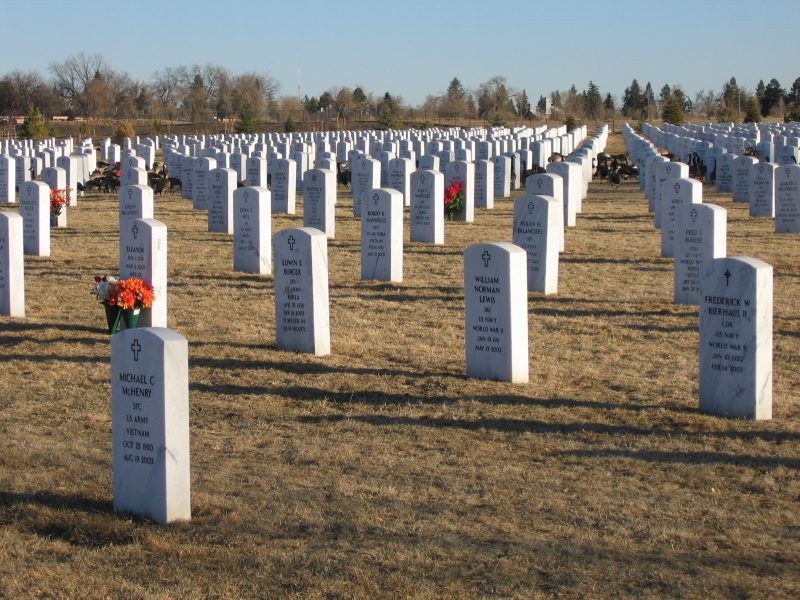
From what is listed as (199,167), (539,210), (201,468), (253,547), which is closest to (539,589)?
(253,547)

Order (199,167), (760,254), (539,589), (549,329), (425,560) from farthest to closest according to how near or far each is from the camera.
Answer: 1. (199,167)
2. (760,254)
3. (549,329)
4. (425,560)
5. (539,589)

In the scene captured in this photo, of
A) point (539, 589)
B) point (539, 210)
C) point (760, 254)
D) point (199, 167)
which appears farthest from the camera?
point (199, 167)

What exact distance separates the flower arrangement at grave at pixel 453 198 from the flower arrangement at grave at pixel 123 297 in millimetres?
11838

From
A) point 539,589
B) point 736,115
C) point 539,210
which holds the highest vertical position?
point 736,115

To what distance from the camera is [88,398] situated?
913 cm

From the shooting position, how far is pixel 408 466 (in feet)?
24.3

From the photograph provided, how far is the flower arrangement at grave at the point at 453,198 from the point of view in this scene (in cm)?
2262

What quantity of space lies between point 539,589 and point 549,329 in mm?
7158

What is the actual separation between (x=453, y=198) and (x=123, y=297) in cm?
1225

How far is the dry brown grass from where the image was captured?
556cm

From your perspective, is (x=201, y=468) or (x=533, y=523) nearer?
(x=533, y=523)

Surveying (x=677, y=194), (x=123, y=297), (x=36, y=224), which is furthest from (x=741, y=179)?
(x=123, y=297)

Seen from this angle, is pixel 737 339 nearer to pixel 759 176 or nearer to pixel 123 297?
pixel 123 297

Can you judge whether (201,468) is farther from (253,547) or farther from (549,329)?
(549,329)
